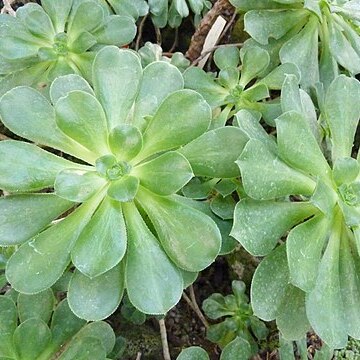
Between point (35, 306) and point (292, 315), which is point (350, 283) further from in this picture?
point (35, 306)

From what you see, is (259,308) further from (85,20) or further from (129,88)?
(85,20)

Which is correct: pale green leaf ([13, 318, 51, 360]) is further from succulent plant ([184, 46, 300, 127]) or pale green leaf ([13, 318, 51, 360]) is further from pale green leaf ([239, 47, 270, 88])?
pale green leaf ([239, 47, 270, 88])

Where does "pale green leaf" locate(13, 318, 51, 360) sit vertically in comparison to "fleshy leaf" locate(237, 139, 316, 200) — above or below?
below

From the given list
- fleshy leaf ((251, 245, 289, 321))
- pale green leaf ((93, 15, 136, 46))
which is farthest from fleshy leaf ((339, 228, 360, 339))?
pale green leaf ((93, 15, 136, 46))

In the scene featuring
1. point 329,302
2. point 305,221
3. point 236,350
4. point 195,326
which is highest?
point 305,221

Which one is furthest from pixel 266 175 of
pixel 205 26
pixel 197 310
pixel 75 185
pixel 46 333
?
pixel 205 26

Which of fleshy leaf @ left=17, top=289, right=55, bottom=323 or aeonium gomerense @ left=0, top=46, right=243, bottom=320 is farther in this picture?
fleshy leaf @ left=17, top=289, right=55, bottom=323

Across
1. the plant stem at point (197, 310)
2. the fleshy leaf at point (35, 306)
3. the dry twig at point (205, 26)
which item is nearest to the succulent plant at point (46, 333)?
the fleshy leaf at point (35, 306)
